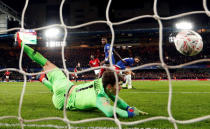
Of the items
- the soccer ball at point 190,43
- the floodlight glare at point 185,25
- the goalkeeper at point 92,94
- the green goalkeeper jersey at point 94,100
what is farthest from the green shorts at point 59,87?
the floodlight glare at point 185,25

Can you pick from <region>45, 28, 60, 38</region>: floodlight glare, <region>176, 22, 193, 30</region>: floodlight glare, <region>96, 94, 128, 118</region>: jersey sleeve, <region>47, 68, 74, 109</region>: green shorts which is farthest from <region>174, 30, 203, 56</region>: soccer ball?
<region>45, 28, 60, 38</region>: floodlight glare

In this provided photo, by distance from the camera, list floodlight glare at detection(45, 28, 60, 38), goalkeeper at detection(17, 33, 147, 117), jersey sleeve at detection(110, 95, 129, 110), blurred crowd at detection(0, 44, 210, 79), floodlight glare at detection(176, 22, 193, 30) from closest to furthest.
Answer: goalkeeper at detection(17, 33, 147, 117)
jersey sleeve at detection(110, 95, 129, 110)
blurred crowd at detection(0, 44, 210, 79)
floodlight glare at detection(176, 22, 193, 30)
floodlight glare at detection(45, 28, 60, 38)

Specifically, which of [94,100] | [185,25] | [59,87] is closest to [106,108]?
[94,100]

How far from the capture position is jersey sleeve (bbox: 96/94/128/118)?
2.37m

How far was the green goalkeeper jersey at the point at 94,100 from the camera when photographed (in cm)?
242

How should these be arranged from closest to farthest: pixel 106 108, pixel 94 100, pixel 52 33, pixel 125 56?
pixel 106 108, pixel 94 100, pixel 125 56, pixel 52 33

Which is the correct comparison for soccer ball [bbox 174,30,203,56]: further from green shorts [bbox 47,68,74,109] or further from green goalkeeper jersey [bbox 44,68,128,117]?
green shorts [bbox 47,68,74,109]

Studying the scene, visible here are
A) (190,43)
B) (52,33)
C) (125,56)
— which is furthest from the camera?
(52,33)

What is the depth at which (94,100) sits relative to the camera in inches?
99.9

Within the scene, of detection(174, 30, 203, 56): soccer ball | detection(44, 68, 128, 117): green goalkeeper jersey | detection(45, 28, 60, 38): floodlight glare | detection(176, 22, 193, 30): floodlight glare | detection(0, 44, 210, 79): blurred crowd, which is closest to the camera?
detection(44, 68, 128, 117): green goalkeeper jersey

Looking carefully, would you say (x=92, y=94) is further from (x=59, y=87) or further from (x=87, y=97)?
(x=59, y=87)

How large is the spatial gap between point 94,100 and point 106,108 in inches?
8.7

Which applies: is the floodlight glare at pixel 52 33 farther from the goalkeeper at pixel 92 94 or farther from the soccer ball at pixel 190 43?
the soccer ball at pixel 190 43

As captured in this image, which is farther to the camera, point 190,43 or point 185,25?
point 185,25
